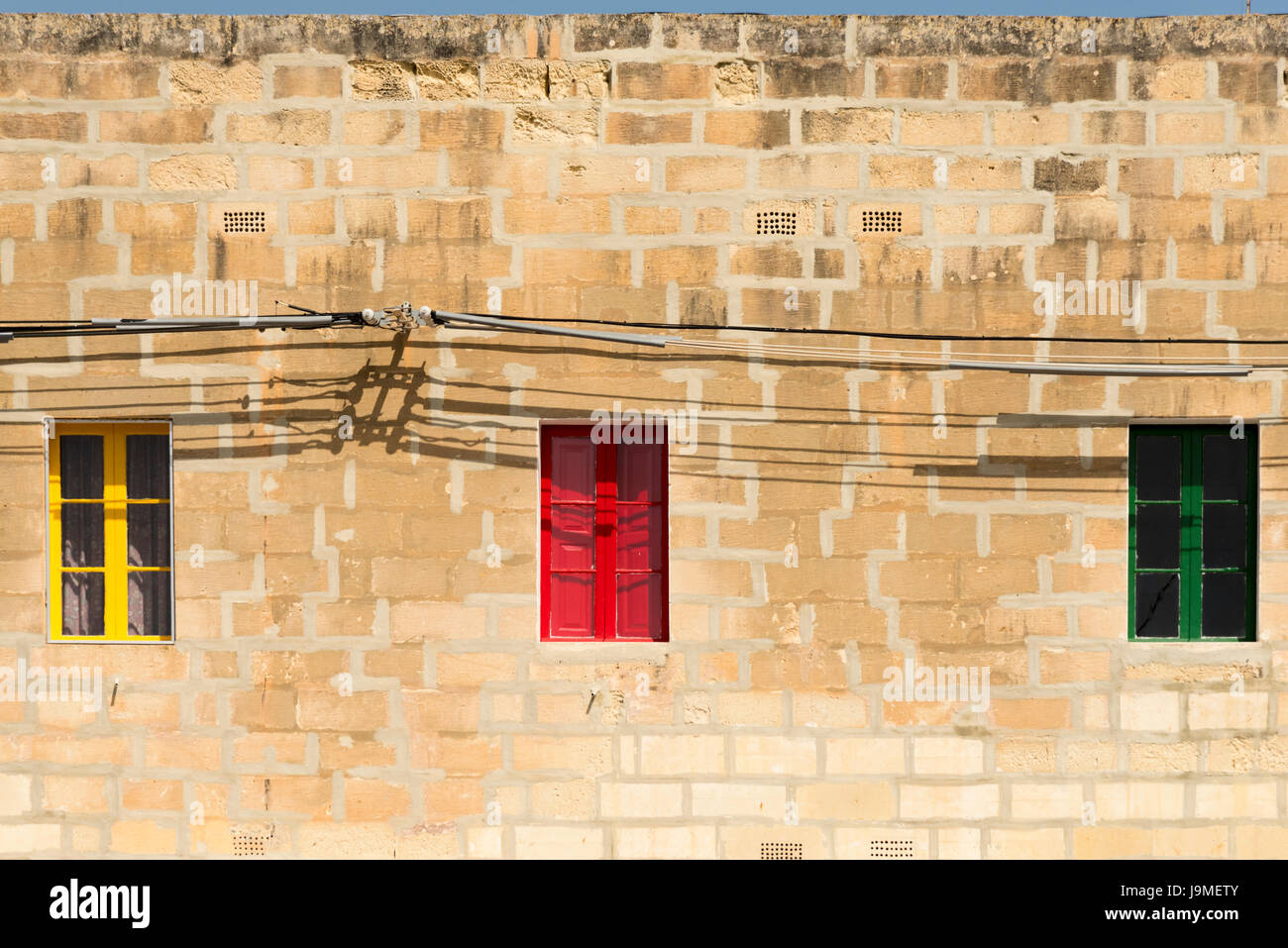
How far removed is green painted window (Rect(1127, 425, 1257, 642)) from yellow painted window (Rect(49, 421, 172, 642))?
5682 millimetres

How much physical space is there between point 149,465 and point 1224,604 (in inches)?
249

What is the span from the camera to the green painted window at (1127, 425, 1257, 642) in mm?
6895

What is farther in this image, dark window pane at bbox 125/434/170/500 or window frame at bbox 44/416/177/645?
dark window pane at bbox 125/434/170/500

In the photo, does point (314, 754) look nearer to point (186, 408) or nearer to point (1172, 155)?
point (186, 408)

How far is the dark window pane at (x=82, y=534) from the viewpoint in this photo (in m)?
7.00

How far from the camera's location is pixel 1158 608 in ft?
22.9

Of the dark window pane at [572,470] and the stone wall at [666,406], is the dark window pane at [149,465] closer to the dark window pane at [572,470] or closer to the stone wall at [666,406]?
the stone wall at [666,406]

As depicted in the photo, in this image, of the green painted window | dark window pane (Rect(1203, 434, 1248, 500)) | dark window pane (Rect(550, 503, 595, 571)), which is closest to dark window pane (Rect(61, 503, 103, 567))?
dark window pane (Rect(550, 503, 595, 571))

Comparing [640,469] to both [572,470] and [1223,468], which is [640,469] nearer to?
[572,470]

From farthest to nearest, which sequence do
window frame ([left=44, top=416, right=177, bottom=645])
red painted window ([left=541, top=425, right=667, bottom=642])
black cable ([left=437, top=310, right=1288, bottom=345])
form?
red painted window ([left=541, top=425, right=667, bottom=642])
window frame ([left=44, top=416, right=177, bottom=645])
black cable ([left=437, top=310, right=1288, bottom=345])

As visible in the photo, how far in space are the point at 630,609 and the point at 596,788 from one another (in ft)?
3.41

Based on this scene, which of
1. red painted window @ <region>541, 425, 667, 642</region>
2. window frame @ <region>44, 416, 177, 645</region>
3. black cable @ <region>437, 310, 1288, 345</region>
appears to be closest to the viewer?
black cable @ <region>437, 310, 1288, 345</region>

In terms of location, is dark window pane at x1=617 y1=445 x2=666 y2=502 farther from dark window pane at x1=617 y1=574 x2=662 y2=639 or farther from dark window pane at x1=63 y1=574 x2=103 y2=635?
dark window pane at x1=63 y1=574 x2=103 y2=635

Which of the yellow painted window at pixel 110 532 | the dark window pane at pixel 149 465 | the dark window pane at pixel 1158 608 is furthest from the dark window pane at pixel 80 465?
the dark window pane at pixel 1158 608
